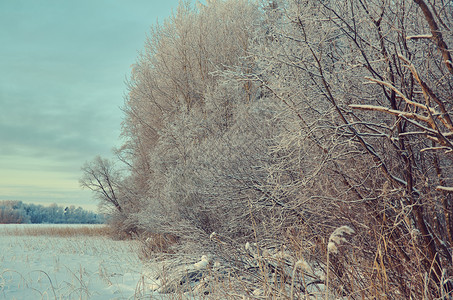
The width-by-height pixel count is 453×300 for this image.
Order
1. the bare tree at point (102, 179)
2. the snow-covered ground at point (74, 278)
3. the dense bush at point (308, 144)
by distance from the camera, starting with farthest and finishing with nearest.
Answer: the bare tree at point (102, 179)
the snow-covered ground at point (74, 278)
the dense bush at point (308, 144)

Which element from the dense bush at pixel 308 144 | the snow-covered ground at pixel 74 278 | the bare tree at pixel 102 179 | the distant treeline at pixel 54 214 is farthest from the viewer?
the distant treeline at pixel 54 214

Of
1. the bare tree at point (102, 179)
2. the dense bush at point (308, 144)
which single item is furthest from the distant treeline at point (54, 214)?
the dense bush at point (308, 144)

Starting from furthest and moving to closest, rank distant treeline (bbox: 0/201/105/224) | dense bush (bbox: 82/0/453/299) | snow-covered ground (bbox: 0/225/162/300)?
distant treeline (bbox: 0/201/105/224) < snow-covered ground (bbox: 0/225/162/300) < dense bush (bbox: 82/0/453/299)

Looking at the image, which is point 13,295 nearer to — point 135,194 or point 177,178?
point 177,178

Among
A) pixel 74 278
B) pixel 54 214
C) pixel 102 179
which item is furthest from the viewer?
pixel 54 214

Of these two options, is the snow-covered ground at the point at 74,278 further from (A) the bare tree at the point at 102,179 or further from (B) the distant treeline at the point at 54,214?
(B) the distant treeline at the point at 54,214

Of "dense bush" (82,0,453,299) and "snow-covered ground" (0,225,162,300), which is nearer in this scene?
"dense bush" (82,0,453,299)

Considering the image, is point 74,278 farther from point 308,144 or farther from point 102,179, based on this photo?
point 102,179

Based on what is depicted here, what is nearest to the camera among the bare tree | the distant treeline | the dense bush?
the dense bush

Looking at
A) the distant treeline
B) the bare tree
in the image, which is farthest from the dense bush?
the distant treeline

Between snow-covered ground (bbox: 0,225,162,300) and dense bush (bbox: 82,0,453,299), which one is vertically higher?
dense bush (bbox: 82,0,453,299)

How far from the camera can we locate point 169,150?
10.0 m

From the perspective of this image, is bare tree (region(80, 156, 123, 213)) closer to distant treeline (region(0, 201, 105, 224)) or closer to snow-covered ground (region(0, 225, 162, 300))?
snow-covered ground (region(0, 225, 162, 300))

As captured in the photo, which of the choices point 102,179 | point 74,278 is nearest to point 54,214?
point 102,179
